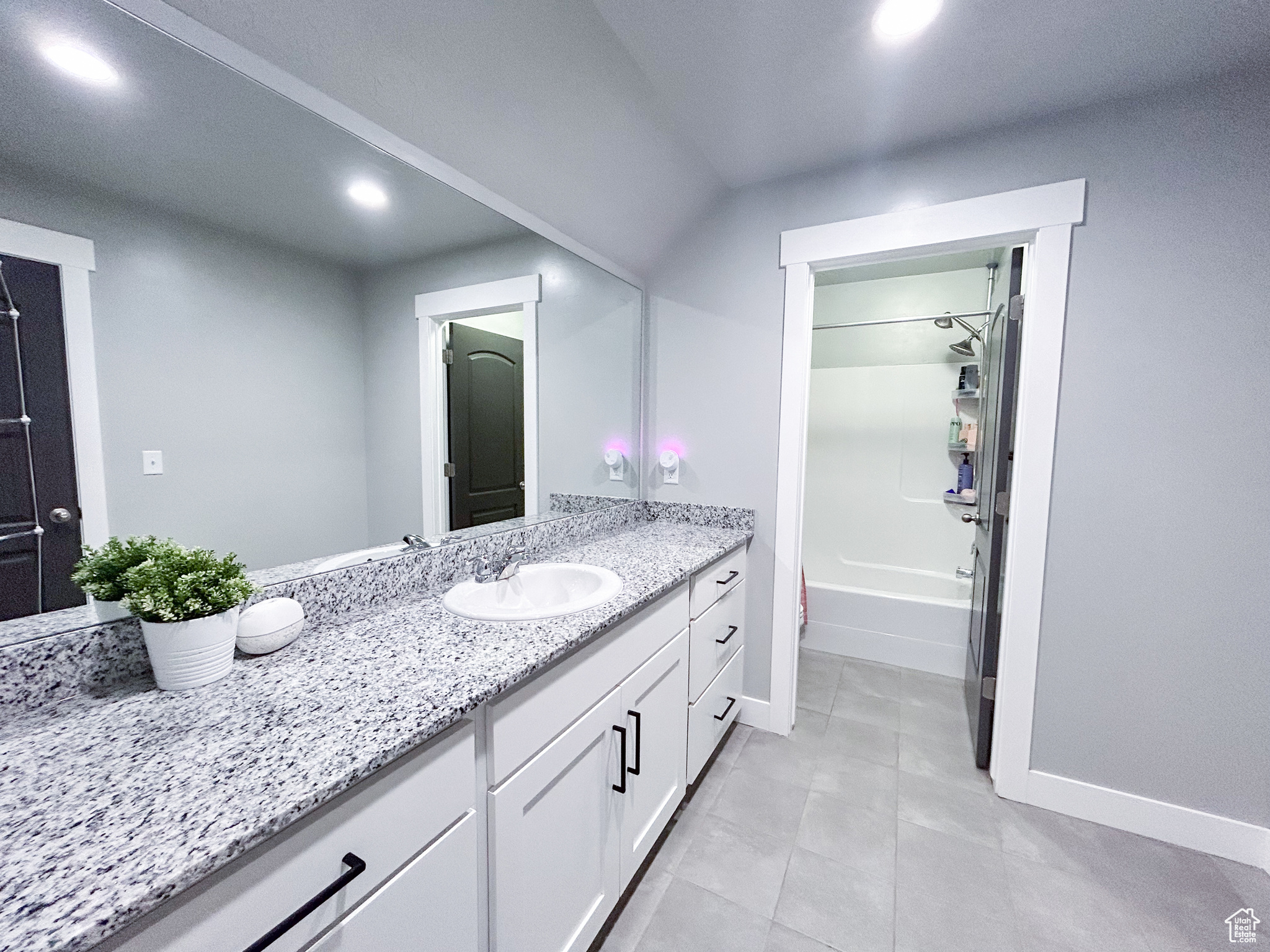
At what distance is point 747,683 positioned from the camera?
2.14 meters

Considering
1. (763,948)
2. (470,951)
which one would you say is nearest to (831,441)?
(763,948)

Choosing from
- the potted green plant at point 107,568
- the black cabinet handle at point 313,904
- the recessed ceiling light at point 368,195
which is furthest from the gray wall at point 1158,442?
the potted green plant at point 107,568

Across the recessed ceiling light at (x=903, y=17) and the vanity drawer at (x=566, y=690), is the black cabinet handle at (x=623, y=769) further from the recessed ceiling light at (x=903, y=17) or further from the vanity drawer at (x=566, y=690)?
the recessed ceiling light at (x=903, y=17)

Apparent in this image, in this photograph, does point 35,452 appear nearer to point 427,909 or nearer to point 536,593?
point 427,909

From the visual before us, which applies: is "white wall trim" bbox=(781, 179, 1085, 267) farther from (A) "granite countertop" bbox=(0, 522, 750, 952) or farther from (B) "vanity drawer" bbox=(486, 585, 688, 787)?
(A) "granite countertop" bbox=(0, 522, 750, 952)

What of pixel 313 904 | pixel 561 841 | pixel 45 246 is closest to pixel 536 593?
pixel 561 841

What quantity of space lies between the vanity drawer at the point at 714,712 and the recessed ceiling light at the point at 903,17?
194 cm

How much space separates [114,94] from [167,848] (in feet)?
3.53

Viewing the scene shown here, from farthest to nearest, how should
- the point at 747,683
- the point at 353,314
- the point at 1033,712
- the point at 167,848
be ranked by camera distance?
the point at 747,683 → the point at 1033,712 → the point at 353,314 → the point at 167,848

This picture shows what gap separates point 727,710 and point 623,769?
890 mm

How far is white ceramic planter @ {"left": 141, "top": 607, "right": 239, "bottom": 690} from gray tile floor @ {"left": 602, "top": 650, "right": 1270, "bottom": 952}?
3.72ft

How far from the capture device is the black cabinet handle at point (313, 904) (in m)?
0.52

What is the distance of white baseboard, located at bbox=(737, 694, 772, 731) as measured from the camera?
82.7 inches

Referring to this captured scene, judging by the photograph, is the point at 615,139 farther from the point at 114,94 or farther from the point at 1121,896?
the point at 1121,896
